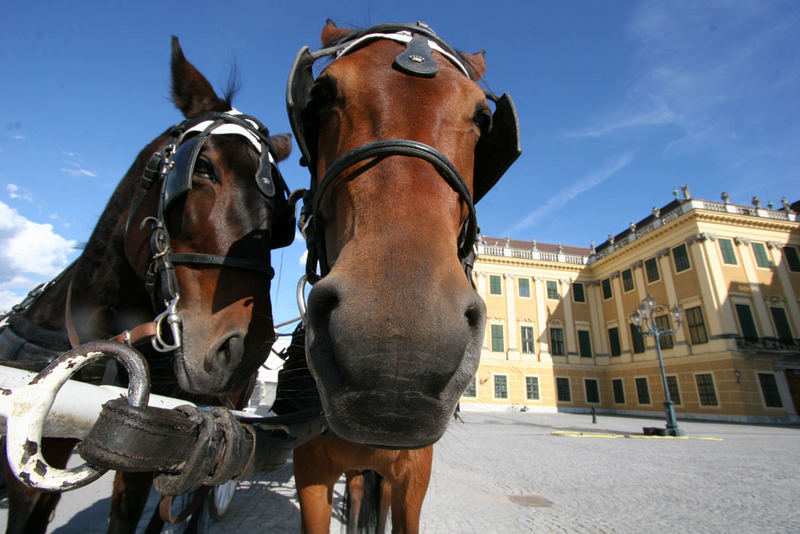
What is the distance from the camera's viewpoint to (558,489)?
18.1 feet

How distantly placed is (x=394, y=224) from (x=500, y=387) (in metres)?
30.0

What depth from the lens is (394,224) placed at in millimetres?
934

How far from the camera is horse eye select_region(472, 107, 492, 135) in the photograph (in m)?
1.37

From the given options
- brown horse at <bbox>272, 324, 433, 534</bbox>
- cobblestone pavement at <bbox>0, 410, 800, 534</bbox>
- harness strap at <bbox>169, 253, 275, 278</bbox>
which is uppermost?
harness strap at <bbox>169, 253, 275, 278</bbox>

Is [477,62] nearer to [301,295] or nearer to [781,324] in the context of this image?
[301,295]

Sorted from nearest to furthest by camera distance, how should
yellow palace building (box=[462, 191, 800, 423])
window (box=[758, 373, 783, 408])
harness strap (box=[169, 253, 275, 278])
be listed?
harness strap (box=[169, 253, 275, 278]), window (box=[758, 373, 783, 408]), yellow palace building (box=[462, 191, 800, 423])

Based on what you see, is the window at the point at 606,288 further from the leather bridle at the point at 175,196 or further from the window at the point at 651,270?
the leather bridle at the point at 175,196

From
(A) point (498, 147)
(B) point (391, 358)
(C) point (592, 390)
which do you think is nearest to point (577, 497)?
(A) point (498, 147)

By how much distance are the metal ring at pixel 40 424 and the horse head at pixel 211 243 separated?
0.71 metres

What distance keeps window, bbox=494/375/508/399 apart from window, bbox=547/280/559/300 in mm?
7673

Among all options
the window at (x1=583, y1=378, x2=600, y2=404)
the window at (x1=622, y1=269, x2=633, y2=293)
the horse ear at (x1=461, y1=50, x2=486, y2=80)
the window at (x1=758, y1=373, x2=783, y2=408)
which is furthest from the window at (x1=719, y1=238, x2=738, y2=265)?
the horse ear at (x1=461, y1=50, x2=486, y2=80)

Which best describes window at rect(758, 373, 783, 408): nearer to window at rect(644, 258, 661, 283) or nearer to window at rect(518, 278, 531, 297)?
window at rect(644, 258, 661, 283)

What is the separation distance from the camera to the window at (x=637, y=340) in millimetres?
27064

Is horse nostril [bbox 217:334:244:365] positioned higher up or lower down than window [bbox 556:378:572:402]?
lower down
